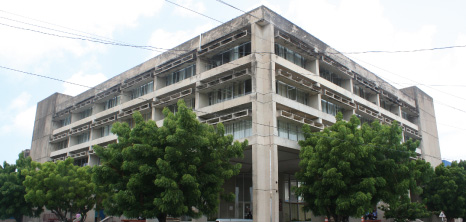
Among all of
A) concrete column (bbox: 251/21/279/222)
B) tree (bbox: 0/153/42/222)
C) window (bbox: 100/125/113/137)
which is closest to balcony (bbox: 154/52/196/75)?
concrete column (bbox: 251/21/279/222)

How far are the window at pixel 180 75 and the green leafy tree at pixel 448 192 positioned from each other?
2171 centimetres

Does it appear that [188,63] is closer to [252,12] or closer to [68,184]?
[252,12]

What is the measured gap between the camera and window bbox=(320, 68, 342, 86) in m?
32.6

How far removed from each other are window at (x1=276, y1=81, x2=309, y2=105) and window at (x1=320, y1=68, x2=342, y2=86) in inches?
147

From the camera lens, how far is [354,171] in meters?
21.5

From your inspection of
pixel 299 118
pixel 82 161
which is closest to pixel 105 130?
pixel 82 161

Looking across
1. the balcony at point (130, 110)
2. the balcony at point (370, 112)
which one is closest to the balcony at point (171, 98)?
the balcony at point (130, 110)

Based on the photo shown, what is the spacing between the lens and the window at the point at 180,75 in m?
31.1

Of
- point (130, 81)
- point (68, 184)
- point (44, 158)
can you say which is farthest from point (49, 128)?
point (68, 184)

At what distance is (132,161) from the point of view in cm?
1878

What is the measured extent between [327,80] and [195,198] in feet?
56.9

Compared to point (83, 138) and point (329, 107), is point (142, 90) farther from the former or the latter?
point (329, 107)

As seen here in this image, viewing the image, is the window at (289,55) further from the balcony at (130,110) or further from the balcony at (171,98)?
the balcony at (130,110)

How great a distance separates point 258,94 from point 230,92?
3.72 metres
